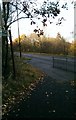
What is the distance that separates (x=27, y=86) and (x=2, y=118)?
27.6 feet

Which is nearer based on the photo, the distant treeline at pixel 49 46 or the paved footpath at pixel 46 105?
the paved footpath at pixel 46 105

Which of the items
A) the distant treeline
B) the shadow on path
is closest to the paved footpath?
the shadow on path

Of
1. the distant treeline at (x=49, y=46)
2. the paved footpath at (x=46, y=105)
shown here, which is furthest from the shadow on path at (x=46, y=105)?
the distant treeline at (x=49, y=46)

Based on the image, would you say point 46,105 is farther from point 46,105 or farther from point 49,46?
point 49,46

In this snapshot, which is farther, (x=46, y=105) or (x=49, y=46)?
(x=49, y=46)

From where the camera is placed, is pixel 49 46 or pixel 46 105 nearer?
pixel 46 105

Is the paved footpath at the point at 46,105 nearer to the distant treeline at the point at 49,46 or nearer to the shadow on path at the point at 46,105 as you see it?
the shadow on path at the point at 46,105

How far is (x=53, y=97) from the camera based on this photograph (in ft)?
49.0

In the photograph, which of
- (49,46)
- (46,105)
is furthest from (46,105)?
(49,46)

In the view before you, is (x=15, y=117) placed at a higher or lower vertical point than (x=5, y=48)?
lower

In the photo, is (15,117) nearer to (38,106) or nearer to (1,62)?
(38,106)

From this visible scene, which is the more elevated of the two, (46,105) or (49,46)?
(49,46)

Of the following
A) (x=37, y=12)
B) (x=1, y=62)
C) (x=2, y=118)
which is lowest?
(x=2, y=118)

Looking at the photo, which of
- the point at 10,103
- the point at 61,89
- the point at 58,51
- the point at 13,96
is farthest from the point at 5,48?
the point at 58,51
